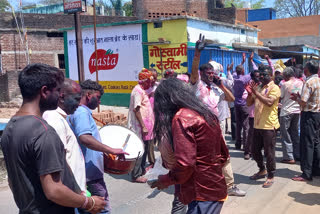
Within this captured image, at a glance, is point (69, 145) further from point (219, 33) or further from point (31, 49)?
point (31, 49)

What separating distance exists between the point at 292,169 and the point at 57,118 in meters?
4.99

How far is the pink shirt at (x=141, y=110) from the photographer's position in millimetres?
5466

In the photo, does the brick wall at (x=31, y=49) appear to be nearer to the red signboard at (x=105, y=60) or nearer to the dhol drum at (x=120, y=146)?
the red signboard at (x=105, y=60)

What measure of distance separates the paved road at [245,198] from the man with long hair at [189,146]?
2.08m

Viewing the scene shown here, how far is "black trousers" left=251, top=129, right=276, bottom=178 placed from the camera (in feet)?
16.9

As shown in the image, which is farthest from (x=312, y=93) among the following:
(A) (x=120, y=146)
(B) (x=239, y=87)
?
(A) (x=120, y=146)

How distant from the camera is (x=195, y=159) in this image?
238 cm

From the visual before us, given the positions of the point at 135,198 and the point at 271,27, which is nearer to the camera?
the point at 135,198

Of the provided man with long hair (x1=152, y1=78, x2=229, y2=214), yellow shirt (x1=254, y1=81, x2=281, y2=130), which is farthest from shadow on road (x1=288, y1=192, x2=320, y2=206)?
man with long hair (x1=152, y1=78, x2=229, y2=214)

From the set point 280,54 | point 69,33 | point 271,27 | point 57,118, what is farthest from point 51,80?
point 271,27

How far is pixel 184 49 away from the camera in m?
12.6

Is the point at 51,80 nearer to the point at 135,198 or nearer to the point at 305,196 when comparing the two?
the point at 135,198

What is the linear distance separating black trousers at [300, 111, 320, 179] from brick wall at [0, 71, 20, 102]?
17451 mm

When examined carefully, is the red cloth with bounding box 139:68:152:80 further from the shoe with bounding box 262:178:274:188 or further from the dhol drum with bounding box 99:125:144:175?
the shoe with bounding box 262:178:274:188
